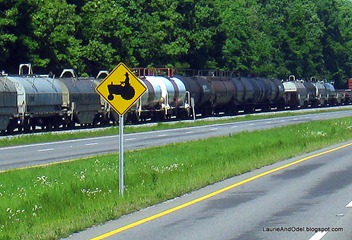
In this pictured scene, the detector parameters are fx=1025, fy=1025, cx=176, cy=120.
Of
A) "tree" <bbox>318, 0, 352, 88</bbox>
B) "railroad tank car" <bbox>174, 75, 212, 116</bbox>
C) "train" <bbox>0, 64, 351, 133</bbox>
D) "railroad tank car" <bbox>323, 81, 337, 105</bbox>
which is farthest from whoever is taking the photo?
"tree" <bbox>318, 0, 352, 88</bbox>

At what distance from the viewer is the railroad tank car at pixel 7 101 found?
160ft

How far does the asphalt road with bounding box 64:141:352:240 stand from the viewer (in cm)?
1528

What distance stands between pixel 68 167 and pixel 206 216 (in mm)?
11432

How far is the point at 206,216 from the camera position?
1758 cm

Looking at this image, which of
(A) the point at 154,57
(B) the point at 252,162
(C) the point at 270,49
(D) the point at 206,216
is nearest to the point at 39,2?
(A) the point at 154,57

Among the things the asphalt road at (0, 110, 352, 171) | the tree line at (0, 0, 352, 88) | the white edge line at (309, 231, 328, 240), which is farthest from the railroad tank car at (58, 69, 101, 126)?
the white edge line at (309, 231, 328, 240)

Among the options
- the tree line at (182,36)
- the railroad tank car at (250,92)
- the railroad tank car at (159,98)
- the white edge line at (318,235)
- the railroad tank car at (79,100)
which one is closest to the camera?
the white edge line at (318,235)

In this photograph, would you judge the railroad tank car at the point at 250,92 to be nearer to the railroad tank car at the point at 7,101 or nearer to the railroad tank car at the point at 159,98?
the railroad tank car at the point at 159,98

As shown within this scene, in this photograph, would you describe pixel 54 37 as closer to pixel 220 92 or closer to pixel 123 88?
pixel 220 92

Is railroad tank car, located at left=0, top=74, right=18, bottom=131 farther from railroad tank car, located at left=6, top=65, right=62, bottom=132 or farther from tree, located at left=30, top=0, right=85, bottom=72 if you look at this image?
tree, located at left=30, top=0, right=85, bottom=72

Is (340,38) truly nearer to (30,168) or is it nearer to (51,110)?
(51,110)

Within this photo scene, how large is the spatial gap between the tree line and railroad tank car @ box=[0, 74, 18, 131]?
29.6 feet

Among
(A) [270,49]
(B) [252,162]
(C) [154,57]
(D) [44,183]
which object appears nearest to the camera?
(D) [44,183]

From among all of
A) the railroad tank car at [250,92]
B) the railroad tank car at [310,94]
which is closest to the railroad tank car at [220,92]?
the railroad tank car at [250,92]
